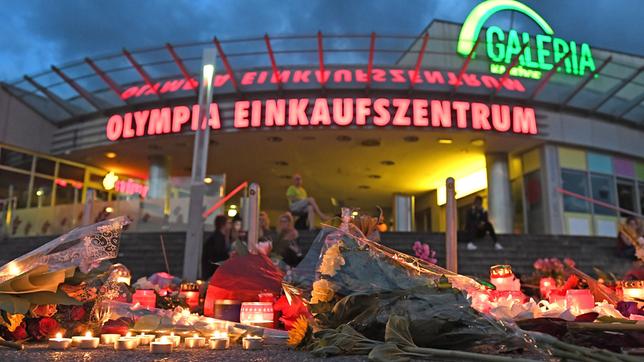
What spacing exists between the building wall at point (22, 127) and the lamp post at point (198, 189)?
12.6 meters

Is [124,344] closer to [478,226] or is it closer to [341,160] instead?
[478,226]

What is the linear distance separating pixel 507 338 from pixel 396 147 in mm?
15254

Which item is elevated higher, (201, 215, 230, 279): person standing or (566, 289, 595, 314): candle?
(201, 215, 230, 279): person standing

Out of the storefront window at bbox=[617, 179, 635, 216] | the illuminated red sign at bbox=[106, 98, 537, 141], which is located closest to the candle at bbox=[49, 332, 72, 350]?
the illuminated red sign at bbox=[106, 98, 537, 141]

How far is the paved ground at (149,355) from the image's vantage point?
2.22 metres

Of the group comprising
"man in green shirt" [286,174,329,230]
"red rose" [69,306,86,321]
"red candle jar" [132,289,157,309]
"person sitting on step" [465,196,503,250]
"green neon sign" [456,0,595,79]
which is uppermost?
"green neon sign" [456,0,595,79]

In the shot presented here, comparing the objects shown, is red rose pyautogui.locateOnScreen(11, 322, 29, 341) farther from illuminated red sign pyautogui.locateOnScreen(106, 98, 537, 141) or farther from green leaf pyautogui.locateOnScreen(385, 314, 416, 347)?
illuminated red sign pyautogui.locateOnScreen(106, 98, 537, 141)

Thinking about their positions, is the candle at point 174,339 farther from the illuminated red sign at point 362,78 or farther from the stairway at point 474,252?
the illuminated red sign at point 362,78

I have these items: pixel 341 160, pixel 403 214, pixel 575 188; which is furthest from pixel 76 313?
pixel 403 214

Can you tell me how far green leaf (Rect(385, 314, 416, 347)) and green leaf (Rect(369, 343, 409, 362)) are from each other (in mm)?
54

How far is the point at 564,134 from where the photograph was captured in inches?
638

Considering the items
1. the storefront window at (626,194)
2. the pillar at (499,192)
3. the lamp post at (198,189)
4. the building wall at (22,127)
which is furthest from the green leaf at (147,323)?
the building wall at (22,127)

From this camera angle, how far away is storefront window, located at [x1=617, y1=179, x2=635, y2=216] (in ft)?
55.9


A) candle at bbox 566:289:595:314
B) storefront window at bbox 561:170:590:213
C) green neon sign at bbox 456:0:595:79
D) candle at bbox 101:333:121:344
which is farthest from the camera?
green neon sign at bbox 456:0:595:79
